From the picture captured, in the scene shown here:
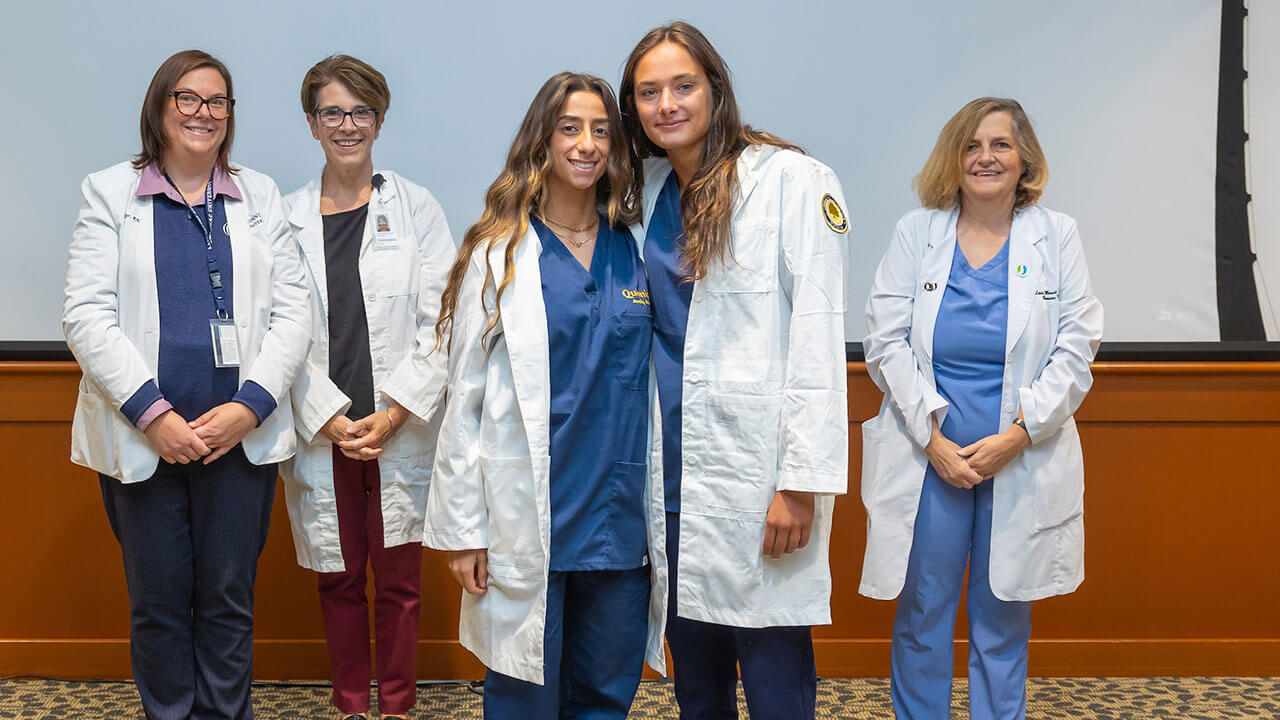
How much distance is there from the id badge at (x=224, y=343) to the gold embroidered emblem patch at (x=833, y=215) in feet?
4.23

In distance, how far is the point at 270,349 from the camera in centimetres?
205

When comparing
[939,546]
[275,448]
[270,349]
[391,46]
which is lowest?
[939,546]

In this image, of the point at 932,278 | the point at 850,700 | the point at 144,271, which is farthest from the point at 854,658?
the point at 144,271

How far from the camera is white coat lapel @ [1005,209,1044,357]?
2115 mm

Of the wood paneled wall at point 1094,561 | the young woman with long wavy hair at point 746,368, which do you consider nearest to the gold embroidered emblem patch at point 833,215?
the young woman with long wavy hair at point 746,368

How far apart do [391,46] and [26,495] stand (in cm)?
175

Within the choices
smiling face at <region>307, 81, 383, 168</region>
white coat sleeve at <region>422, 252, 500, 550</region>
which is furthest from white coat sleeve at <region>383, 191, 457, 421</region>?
white coat sleeve at <region>422, 252, 500, 550</region>

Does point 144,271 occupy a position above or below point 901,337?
above

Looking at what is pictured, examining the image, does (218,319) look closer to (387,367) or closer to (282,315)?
(282,315)

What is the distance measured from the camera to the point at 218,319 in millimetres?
2008

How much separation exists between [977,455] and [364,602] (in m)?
1.56

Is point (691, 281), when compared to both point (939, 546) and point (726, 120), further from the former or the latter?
point (939, 546)

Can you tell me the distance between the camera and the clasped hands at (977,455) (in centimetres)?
208

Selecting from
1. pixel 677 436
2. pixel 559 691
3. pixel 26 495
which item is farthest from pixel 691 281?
pixel 26 495
